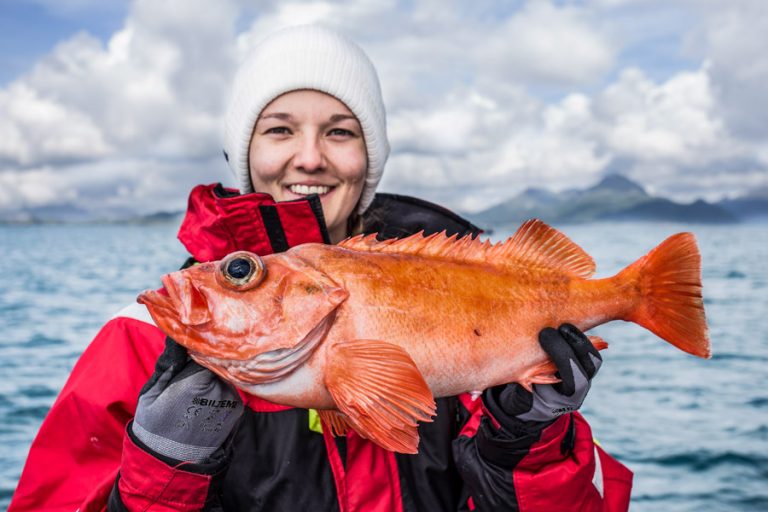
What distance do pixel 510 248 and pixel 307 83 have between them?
1.58 metres

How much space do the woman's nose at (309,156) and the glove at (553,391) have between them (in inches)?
57.5

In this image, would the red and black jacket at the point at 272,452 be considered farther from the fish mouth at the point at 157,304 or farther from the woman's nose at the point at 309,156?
the fish mouth at the point at 157,304

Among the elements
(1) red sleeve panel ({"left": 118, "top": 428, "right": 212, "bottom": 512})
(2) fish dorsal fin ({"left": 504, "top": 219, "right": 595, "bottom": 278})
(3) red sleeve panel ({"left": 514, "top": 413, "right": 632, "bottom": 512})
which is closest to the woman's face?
(2) fish dorsal fin ({"left": 504, "top": 219, "right": 595, "bottom": 278})

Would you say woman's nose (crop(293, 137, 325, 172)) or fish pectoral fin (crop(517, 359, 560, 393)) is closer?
fish pectoral fin (crop(517, 359, 560, 393))

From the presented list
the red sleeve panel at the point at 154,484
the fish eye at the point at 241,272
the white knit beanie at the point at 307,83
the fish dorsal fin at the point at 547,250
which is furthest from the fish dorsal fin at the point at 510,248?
the white knit beanie at the point at 307,83

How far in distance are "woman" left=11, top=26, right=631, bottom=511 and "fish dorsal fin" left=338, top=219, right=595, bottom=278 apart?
326mm

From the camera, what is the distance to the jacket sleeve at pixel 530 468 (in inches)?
117

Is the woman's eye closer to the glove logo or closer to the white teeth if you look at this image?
the white teeth

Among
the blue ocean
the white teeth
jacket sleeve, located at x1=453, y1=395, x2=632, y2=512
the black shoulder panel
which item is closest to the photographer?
jacket sleeve, located at x1=453, y1=395, x2=632, y2=512

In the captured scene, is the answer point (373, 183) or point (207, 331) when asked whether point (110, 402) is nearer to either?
point (207, 331)

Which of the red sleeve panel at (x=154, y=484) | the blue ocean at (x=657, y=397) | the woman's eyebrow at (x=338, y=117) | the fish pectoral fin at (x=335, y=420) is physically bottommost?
the blue ocean at (x=657, y=397)

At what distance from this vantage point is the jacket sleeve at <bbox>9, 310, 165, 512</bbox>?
2994 mm

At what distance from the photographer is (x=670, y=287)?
2.71 meters

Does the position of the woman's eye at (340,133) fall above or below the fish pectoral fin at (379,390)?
above
